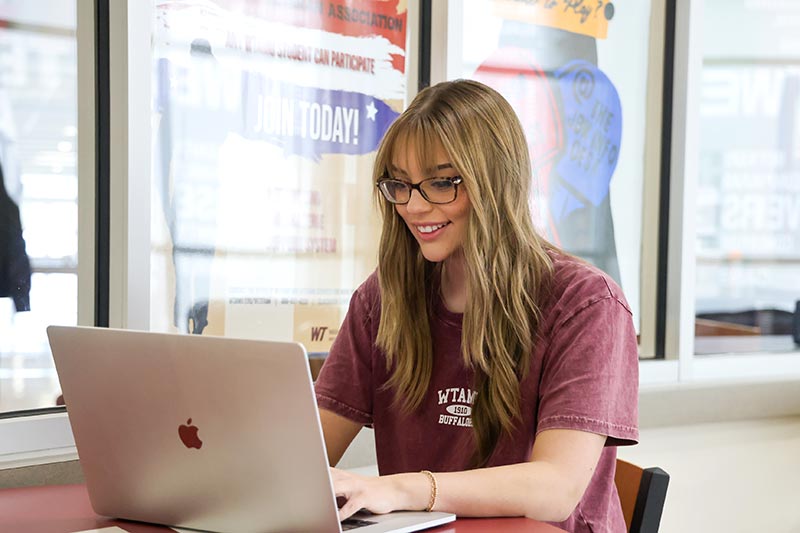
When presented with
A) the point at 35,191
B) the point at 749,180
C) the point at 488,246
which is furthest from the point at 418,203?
the point at 749,180

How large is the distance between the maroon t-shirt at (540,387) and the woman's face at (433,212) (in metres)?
0.14

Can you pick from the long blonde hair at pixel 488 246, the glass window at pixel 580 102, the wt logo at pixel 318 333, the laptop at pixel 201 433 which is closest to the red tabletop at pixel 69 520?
the laptop at pixel 201 433

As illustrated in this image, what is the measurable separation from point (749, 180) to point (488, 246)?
2.04 metres

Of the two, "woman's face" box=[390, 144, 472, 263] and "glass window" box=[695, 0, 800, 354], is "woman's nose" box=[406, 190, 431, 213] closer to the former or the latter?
"woman's face" box=[390, 144, 472, 263]

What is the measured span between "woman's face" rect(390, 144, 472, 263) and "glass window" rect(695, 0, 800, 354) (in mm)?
1828

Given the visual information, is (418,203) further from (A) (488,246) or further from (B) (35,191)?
(B) (35,191)

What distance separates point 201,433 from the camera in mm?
1103

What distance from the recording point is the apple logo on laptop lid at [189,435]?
1.11 m

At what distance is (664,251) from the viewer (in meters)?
3.07

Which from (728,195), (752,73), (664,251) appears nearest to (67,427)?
(664,251)

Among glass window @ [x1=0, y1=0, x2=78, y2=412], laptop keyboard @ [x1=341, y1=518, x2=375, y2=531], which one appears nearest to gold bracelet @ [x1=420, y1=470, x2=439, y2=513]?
laptop keyboard @ [x1=341, y1=518, x2=375, y2=531]

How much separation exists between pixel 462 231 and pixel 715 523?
180 cm

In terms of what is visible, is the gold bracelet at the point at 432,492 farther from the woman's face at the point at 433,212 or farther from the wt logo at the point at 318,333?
the wt logo at the point at 318,333

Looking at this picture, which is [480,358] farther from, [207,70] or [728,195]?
[728,195]
